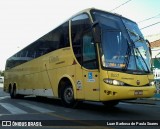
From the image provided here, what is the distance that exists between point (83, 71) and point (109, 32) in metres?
1.74

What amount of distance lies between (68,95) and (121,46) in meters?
3.32

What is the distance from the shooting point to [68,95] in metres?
12.9

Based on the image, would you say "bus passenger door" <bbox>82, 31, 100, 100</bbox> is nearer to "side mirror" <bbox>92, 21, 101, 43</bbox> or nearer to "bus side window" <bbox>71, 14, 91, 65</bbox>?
"bus side window" <bbox>71, 14, 91, 65</bbox>

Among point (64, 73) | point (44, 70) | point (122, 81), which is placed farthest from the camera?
point (44, 70)

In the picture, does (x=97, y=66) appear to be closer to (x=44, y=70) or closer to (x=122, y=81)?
(x=122, y=81)

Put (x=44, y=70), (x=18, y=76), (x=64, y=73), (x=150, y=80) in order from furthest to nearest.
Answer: (x=18, y=76) < (x=44, y=70) < (x=64, y=73) < (x=150, y=80)

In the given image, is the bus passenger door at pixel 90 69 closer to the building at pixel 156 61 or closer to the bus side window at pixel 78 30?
the bus side window at pixel 78 30

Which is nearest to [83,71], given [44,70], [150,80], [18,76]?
[150,80]

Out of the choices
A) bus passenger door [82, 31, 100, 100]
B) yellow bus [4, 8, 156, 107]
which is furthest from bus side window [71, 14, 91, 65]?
bus passenger door [82, 31, 100, 100]

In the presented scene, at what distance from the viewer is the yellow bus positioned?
34.3 ft

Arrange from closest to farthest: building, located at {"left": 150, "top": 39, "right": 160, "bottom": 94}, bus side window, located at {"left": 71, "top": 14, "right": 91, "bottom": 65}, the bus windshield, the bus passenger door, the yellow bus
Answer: the yellow bus → the bus windshield → the bus passenger door → bus side window, located at {"left": 71, "top": 14, "right": 91, "bottom": 65} → building, located at {"left": 150, "top": 39, "right": 160, "bottom": 94}

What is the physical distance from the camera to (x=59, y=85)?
13.8m

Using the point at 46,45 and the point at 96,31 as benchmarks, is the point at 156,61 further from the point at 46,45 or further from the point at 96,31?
the point at 96,31

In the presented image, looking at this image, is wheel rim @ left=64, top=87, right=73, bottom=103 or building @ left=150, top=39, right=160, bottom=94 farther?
building @ left=150, top=39, right=160, bottom=94
